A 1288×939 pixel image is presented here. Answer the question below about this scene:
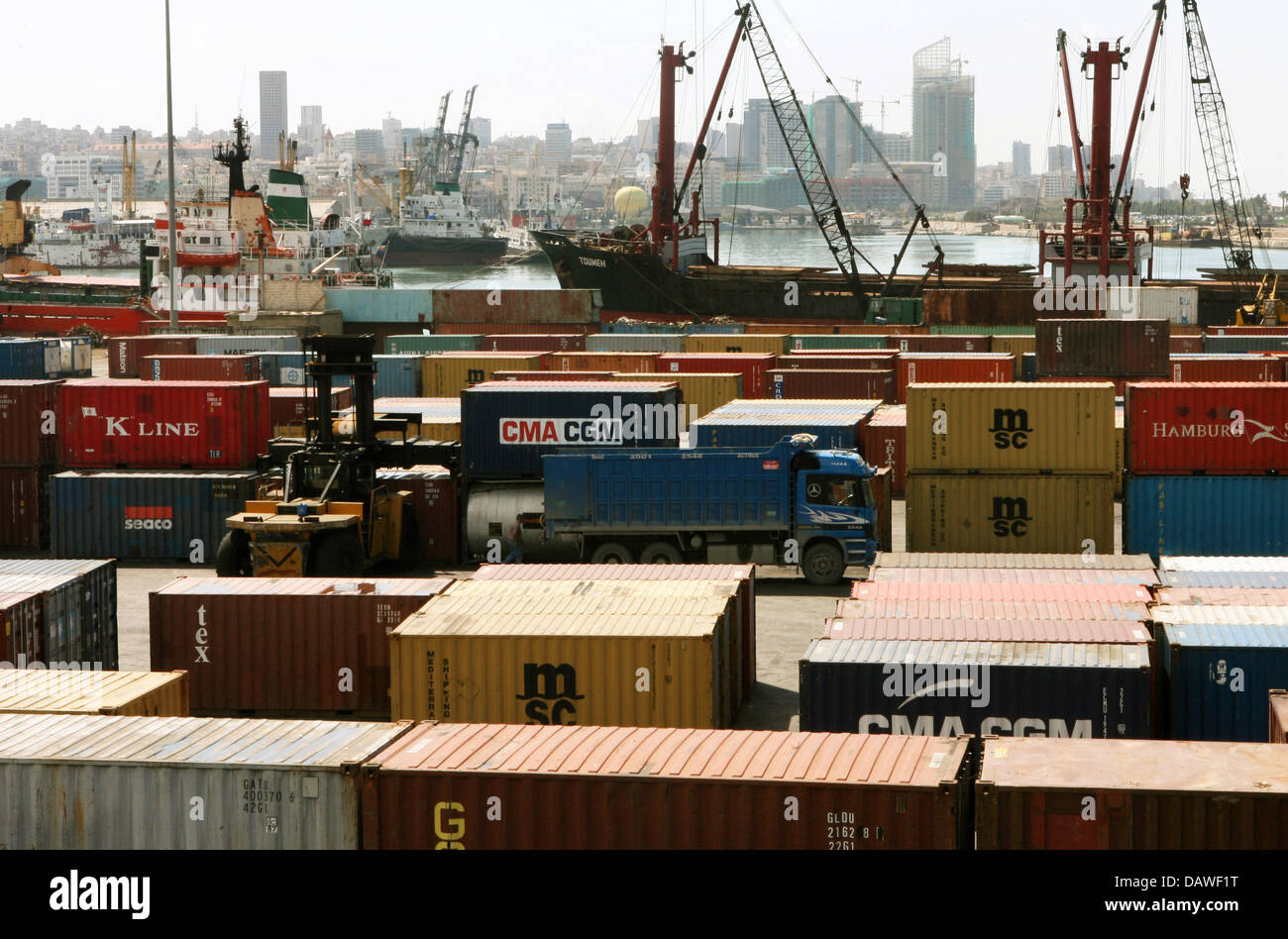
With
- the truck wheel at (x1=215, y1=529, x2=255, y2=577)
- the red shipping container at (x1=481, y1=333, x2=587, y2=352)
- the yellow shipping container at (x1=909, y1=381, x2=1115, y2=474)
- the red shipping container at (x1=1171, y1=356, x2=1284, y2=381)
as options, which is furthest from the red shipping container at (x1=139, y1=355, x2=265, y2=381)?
the red shipping container at (x1=1171, y1=356, x2=1284, y2=381)

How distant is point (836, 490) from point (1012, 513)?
4993 millimetres

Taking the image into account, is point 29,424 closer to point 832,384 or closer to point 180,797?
point 832,384

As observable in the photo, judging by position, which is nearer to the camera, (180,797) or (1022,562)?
(180,797)

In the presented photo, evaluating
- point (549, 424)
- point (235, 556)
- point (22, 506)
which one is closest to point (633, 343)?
point (549, 424)

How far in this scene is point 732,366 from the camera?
172 ft

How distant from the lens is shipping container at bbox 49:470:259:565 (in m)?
37.3

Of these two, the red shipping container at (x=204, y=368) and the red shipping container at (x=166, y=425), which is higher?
the red shipping container at (x=204, y=368)

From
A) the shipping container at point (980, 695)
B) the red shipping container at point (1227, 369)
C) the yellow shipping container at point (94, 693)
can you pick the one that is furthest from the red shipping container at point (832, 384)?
the yellow shipping container at point (94, 693)

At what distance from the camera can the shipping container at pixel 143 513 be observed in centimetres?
3731

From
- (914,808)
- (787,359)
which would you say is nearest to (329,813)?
(914,808)

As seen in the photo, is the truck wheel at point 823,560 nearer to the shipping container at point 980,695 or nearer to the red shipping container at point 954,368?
the shipping container at point 980,695

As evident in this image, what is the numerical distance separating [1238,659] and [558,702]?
30.1 ft

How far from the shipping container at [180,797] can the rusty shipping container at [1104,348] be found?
38.9m
